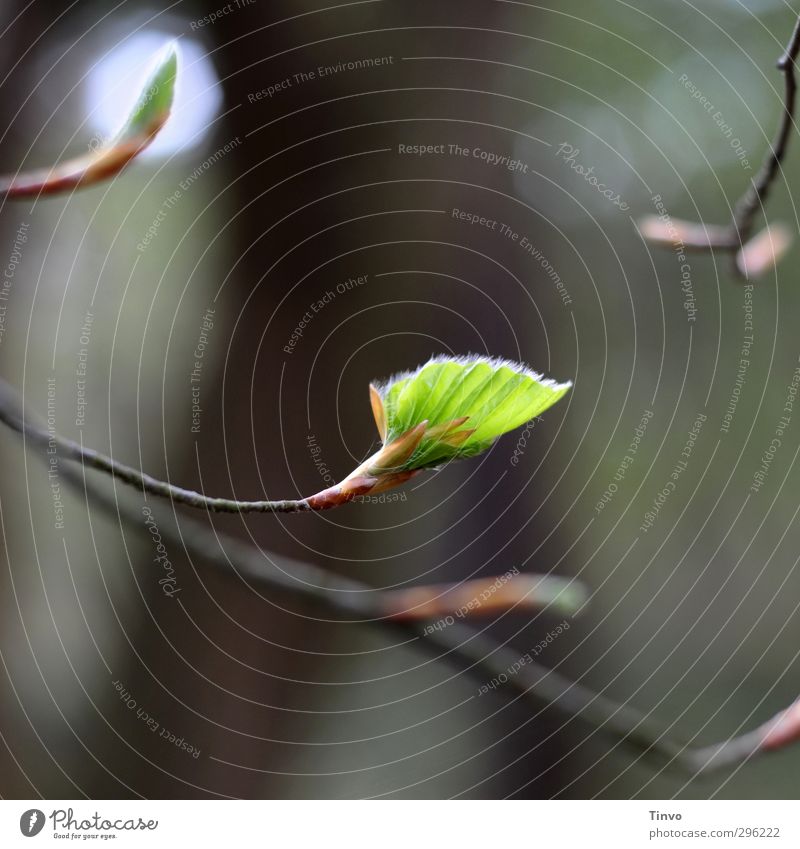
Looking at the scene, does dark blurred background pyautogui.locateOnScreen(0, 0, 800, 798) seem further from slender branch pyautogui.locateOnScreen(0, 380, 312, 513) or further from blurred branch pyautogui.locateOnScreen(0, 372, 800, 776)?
slender branch pyautogui.locateOnScreen(0, 380, 312, 513)

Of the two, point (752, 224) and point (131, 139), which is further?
point (752, 224)

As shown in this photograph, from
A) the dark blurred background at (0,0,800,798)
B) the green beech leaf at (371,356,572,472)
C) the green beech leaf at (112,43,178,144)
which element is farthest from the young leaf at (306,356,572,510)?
the dark blurred background at (0,0,800,798)

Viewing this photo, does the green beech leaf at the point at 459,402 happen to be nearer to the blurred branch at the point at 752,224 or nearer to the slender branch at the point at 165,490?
the slender branch at the point at 165,490

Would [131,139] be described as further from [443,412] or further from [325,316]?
[325,316]

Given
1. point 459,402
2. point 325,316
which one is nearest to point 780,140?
point 459,402

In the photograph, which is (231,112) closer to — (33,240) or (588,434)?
(33,240)
